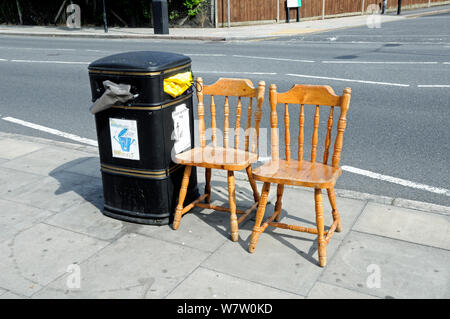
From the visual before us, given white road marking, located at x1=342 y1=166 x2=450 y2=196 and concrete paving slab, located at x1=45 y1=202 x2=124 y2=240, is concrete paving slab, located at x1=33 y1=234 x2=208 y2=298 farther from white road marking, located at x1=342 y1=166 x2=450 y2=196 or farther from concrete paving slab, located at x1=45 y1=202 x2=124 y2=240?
white road marking, located at x1=342 y1=166 x2=450 y2=196

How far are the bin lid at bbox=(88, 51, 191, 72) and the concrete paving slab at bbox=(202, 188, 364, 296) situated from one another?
1.56 metres

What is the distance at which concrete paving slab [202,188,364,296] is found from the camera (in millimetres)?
3424

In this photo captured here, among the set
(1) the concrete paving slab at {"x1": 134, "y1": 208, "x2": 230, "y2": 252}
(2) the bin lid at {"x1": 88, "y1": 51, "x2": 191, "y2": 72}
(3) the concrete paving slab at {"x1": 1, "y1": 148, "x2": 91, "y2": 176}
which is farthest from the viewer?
(3) the concrete paving slab at {"x1": 1, "y1": 148, "x2": 91, "y2": 176}

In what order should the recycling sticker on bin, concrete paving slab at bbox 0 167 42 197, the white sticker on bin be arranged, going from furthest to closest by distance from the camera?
concrete paving slab at bbox 0 167 42 197
the white sticker on bin
the recycling sticker on bin

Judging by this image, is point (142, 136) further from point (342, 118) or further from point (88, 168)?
point (88, 168)

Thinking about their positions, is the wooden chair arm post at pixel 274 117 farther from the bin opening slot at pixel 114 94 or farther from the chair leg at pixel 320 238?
the bin opening slot at pixel 114 94

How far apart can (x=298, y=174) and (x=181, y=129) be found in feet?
3.97

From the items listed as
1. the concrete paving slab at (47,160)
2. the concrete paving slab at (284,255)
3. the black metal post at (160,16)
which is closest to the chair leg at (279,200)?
the concrete paving slab at (284,255)

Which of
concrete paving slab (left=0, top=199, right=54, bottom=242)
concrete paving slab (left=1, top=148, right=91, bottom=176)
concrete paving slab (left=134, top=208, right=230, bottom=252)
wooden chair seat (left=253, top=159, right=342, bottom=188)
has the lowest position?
concrete paving slab (left=134, top=208, right=230, bottom=252)

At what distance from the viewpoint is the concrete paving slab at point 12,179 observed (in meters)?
5.16

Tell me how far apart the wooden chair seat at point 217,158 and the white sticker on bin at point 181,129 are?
0.36ft

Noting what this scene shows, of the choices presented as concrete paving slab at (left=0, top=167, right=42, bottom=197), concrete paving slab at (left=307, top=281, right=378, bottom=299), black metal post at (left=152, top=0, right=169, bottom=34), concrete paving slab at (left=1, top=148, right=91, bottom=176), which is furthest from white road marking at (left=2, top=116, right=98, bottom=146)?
black metal post at (left=152, top=0, right=169, bottom=34)

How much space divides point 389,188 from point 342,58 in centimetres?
870
